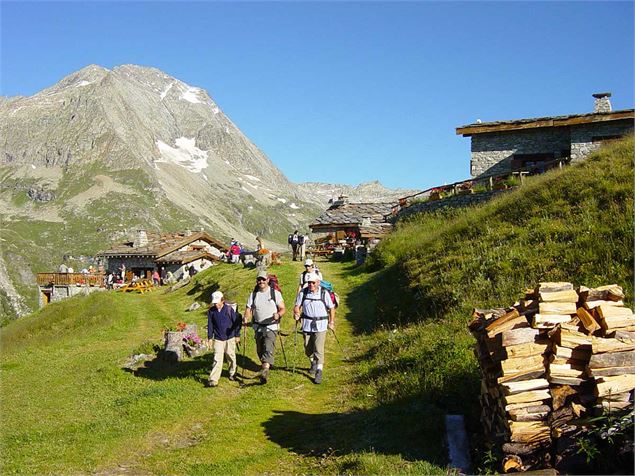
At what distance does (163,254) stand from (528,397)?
50989mm

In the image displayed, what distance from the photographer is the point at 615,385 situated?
21.5 feet

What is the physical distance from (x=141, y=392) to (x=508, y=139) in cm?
2881

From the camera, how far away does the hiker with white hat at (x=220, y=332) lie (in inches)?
484

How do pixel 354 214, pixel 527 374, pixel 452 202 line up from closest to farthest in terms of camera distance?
pixel 527 374
pixel 452 202
pixel 354 214

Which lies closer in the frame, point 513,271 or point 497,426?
point 497,426

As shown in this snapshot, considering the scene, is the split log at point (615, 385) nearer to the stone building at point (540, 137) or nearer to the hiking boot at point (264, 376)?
the hiking boot at point (264, 376)

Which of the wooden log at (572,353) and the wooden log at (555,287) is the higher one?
the wooden log at (555,287)

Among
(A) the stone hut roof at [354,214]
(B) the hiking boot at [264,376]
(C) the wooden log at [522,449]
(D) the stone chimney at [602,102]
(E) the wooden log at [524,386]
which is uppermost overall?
(D) the stone chimney at [602,102]

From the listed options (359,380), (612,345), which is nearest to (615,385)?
(612,345)

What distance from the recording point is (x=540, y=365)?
695 centimetres

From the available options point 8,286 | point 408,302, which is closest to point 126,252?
point 408,302

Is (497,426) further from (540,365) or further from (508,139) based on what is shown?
(508,139)

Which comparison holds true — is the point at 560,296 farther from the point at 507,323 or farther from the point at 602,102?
the point at 602,102

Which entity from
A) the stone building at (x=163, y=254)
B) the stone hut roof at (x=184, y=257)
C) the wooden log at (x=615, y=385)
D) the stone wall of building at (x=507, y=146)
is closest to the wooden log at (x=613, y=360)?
the wooden log at (x=615, y=385)
